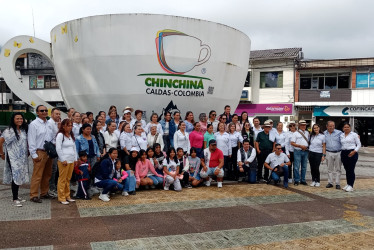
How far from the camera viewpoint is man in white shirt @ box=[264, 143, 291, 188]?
6.97 meters

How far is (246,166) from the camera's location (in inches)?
290

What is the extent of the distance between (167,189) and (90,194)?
146cm

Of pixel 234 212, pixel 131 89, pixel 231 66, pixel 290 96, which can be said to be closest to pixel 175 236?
pixel 234 212

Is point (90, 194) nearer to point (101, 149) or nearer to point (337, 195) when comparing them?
point (101, 149)

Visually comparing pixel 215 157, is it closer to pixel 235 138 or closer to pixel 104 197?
pixel 235 138

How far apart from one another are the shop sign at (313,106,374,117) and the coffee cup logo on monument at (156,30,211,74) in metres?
16.8

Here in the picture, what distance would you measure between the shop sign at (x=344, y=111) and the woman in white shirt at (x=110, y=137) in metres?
19.1

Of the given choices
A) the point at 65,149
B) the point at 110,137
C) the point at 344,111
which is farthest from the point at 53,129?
the point at 344,111

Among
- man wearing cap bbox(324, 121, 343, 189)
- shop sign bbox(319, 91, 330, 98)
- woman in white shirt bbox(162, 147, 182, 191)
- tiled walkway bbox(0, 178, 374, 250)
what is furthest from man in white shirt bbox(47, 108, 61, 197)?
shop sign bbox(319, 91, 330, 98)

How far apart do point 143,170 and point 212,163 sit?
1.45m

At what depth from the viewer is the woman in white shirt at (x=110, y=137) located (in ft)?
20.2

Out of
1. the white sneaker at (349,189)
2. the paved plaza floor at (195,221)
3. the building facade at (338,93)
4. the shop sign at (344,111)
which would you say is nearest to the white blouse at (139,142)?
the paved plaza floor at (195,221)

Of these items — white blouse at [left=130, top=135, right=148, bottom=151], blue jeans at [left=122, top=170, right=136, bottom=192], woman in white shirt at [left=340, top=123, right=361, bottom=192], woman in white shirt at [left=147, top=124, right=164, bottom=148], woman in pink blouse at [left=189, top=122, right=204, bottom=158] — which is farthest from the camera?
woman in pink blouse at [left=189, top=122, right=204, bottom=158]

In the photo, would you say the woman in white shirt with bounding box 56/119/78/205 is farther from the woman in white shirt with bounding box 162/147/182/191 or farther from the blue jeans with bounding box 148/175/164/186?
the woman in white shirt with bounding box 162/147/182/191
